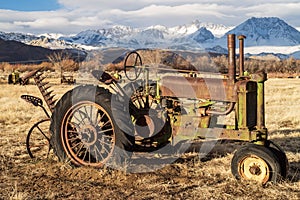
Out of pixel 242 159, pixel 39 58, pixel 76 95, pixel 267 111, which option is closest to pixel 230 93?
pixel 242 159

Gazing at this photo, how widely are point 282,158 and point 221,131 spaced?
946 mm

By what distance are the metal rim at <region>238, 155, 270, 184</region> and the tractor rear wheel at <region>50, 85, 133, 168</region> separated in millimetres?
1677

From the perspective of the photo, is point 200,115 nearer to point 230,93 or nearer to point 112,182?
point 230,93

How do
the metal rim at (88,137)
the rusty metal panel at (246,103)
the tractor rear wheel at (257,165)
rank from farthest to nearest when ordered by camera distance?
the metal rim at (88,137) < the rusty metal panel at (246,103) < the tractor rear wheel at (257,165)

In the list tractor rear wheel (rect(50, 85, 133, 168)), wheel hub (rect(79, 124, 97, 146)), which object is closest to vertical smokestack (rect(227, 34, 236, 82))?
tractor rear wheel (rect(50, 85, 133, 168))

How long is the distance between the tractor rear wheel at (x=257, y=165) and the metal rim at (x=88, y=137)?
1.86 meters

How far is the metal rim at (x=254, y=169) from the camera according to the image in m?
5.08

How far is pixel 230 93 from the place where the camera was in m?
5.59

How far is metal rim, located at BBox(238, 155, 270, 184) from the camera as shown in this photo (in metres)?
5.08

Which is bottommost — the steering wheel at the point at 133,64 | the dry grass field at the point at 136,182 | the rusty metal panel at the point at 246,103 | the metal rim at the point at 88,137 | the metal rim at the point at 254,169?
the dry grass field at the point at 136,182

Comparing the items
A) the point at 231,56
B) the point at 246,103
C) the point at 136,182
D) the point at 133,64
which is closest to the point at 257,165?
the point at 246,103

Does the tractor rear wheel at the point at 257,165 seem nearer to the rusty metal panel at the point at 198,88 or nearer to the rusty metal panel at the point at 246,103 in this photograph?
the rusty metal panel at the point at 246,103

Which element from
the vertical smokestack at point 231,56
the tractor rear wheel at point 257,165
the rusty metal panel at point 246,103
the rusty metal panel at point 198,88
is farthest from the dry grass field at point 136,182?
the vertical smokestack at point 231,56

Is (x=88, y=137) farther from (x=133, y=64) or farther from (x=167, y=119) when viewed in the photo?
(x=133, y=64)
